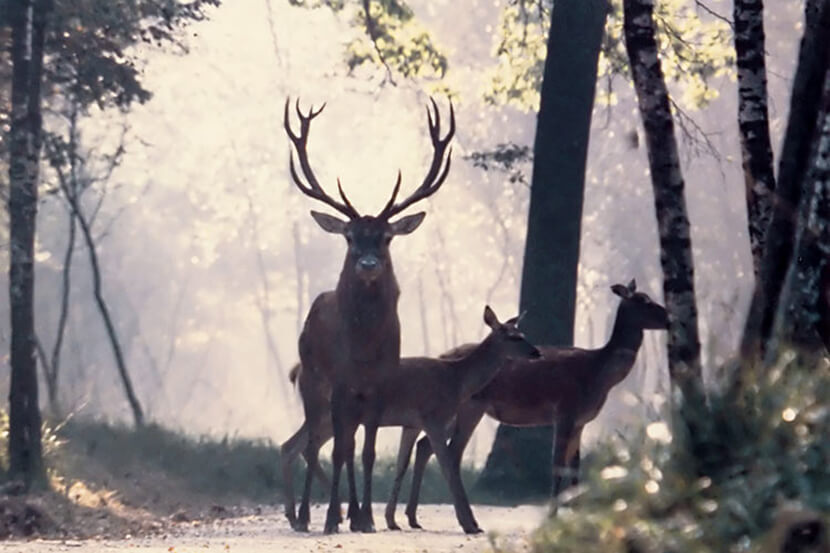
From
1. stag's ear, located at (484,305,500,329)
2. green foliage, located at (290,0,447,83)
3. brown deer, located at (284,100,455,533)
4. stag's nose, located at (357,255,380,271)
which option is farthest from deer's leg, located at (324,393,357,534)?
green foliage, located at (290,0,447,83)

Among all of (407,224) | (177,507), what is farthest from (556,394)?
(177,507)

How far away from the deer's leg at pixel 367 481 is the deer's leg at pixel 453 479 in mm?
475

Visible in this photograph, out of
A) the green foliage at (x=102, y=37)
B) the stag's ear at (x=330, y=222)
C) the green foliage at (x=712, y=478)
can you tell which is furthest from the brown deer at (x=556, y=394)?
the green foliage at (x=712, y=478)

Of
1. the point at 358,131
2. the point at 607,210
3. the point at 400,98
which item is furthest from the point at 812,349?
the point at 358,131

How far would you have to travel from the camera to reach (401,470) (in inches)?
601

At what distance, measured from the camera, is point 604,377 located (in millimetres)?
15234

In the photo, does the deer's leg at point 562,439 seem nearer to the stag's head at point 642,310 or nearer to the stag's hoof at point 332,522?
the stag's head at point 642,310

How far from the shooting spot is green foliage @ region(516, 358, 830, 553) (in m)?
6.66

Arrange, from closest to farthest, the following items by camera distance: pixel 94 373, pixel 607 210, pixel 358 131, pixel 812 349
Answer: pixel 812 349 → pixel 607 210 → pixel 94 373 → pixel 358 131

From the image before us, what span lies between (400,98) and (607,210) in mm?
18952

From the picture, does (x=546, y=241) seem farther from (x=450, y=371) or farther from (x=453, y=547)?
(x=453, y=547)

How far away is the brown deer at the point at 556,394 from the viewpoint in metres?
15.2

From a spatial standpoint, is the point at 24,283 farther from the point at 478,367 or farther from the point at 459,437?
the point at 478,367

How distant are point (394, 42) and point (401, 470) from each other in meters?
10.5
